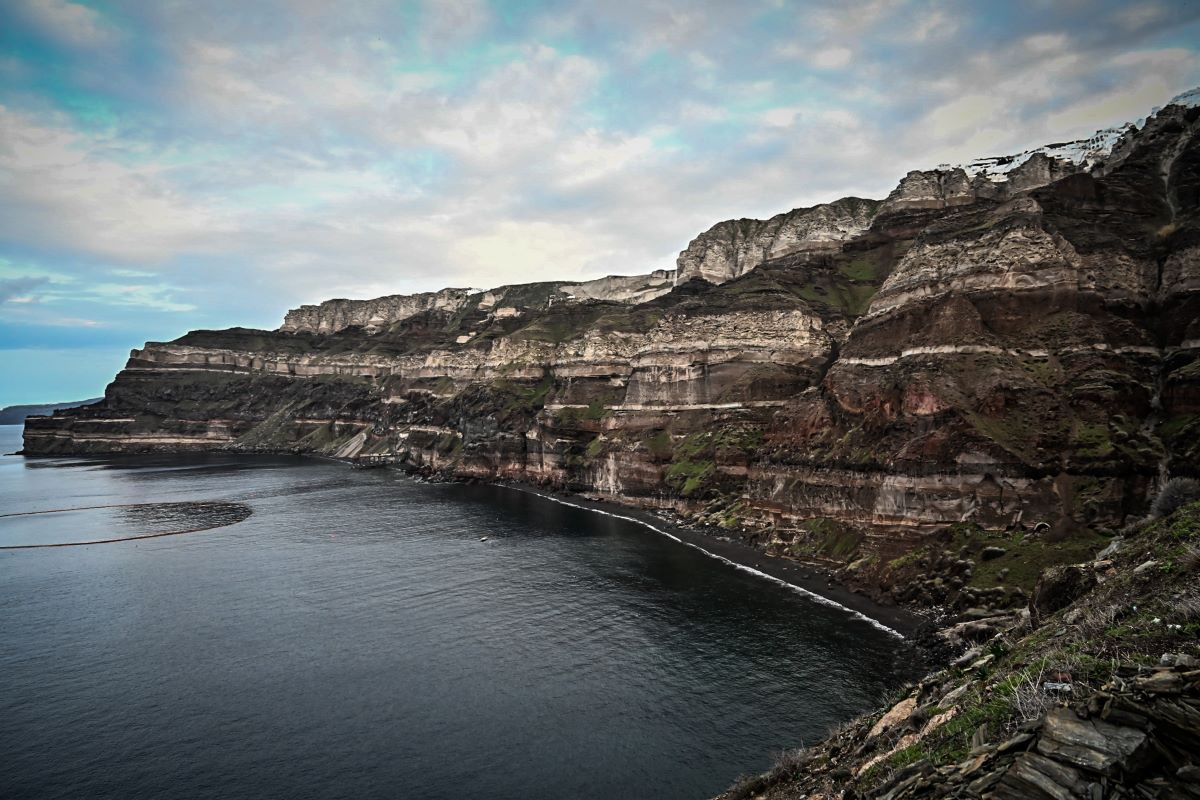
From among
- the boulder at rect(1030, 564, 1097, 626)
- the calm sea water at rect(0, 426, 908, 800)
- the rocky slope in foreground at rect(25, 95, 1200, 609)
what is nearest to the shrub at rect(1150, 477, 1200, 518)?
the rocky slope in foreground at rect(25, 95, 1200, 609)

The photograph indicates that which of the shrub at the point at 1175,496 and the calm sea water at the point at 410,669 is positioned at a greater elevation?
the shrub at the point at 1175,496

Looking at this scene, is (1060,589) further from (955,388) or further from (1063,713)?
(955,388)

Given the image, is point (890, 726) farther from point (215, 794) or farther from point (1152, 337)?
point (1152, 337)

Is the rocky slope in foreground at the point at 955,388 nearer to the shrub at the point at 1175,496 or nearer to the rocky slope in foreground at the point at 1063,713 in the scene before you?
the shrub at the point at 1175,496

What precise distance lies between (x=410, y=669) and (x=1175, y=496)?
181ft

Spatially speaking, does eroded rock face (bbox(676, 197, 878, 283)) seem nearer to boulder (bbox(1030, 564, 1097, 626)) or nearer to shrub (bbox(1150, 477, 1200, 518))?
shrub (bbox(1150, 477, 1200, 518))

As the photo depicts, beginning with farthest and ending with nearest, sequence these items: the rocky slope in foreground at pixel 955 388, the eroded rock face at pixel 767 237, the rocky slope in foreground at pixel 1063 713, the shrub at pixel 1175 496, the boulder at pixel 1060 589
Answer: the eroded rock face at pixel 767 237 < the rocky slope in foreground at pixel 955 388 < the shrub at pixel 1175 496 < the boulder at pixel 1060 589 < the rocky slope in foreground at pixel 1063 713

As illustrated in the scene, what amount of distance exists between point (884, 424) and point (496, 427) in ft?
328

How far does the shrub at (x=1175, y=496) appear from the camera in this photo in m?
41.3

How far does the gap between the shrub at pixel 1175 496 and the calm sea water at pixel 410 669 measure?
20.2 metres

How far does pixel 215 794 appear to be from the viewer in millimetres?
32438

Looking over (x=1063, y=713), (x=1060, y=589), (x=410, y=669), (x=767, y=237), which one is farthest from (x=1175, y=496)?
(x=767, y=237)

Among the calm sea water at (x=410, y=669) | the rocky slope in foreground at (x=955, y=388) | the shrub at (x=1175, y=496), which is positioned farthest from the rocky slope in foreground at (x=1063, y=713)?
the rocky slope in foreground at (x=955, y=388)

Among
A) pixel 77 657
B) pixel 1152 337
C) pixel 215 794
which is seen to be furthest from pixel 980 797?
pixel 1152 337
